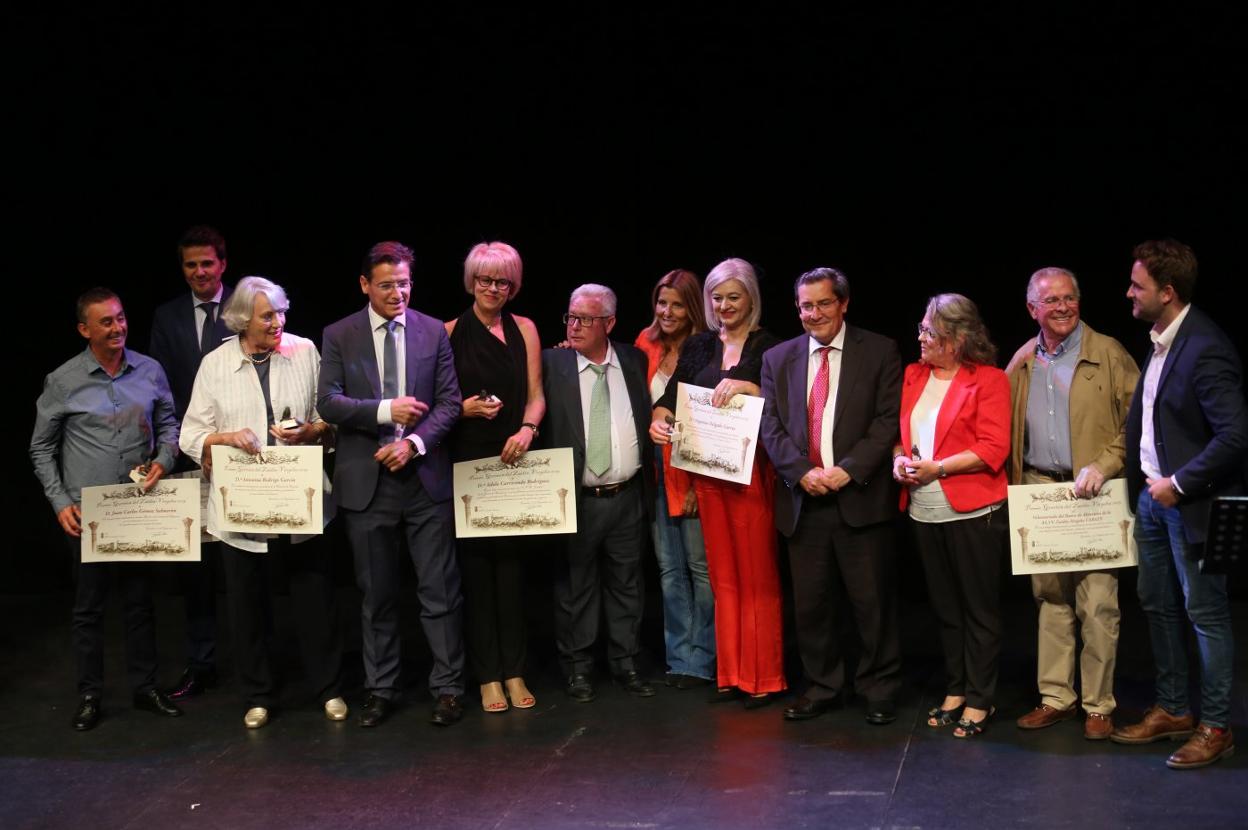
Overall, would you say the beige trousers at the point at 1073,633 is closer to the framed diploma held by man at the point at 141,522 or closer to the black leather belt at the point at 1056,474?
the black leather belt at the point at 1056,474

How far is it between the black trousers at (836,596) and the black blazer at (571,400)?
76 cm

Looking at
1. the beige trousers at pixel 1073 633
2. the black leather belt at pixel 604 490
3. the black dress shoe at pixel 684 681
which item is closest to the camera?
the beige trousers at pixel 1073 633

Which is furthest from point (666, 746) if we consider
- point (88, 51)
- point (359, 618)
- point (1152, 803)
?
point (88, 51)

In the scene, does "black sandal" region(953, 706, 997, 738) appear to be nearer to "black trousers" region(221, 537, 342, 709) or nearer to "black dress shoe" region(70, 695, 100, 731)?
"black trousers" region(221, 537, 342, 709)

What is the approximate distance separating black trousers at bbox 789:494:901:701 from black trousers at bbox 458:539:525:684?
1039 millimetres

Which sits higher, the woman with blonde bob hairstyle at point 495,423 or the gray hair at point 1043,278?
the gray hair at point 1043,278

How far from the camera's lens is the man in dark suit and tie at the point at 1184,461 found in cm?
395

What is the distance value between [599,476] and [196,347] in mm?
1713

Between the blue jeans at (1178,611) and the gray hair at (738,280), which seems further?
the gray hair at (738,280)

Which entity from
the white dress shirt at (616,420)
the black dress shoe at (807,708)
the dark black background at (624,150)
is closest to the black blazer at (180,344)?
the dark black background at (624,150)

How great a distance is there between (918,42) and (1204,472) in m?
2.42

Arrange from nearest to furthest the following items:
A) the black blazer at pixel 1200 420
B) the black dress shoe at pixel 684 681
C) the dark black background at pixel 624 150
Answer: the black blazer at pixel 1200 420, the black dress shoe at pixel 684 681, the dark black background at pixel 624 150

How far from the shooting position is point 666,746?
4383 millimetres

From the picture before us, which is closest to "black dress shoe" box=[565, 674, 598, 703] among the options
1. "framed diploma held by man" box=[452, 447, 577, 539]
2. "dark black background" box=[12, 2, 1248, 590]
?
"framed diploma held by man" box=[452, 447, 577, 539]
